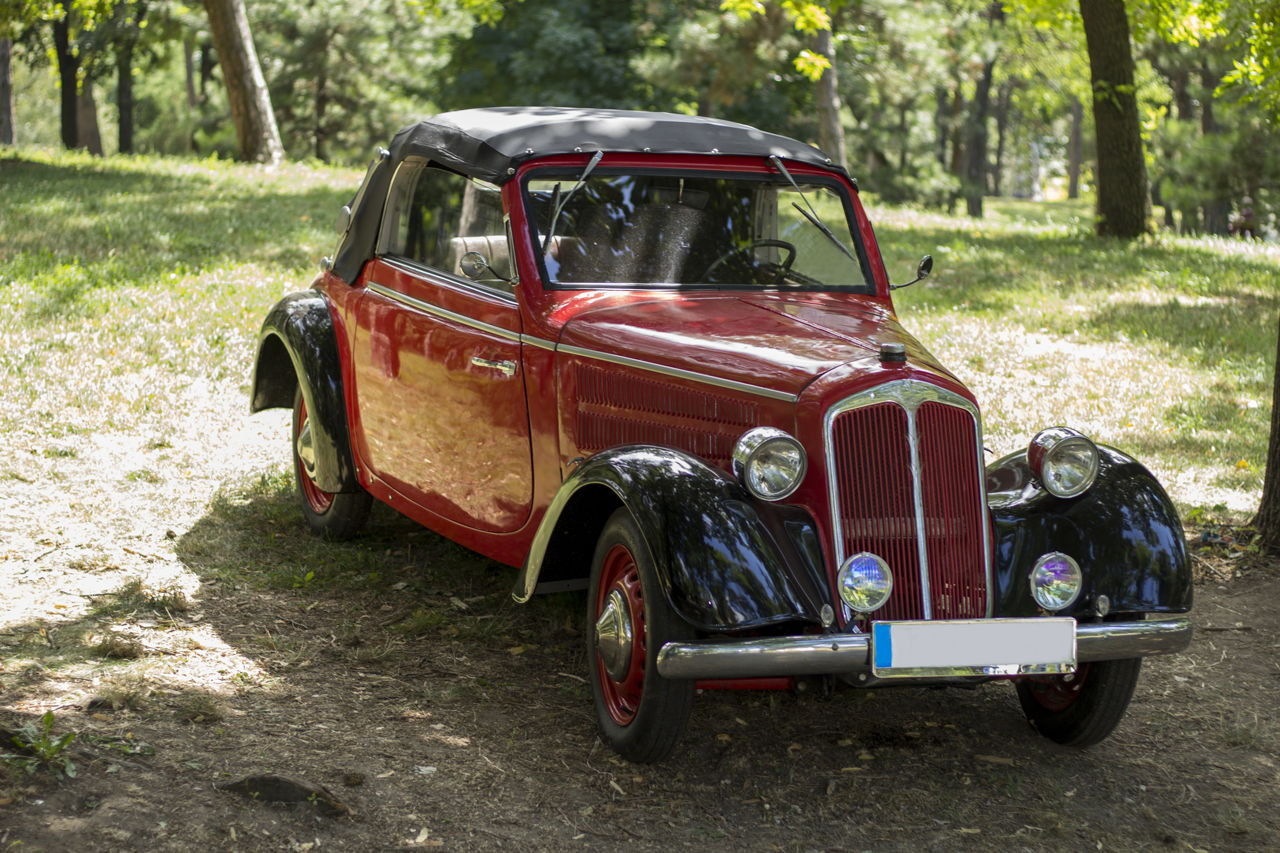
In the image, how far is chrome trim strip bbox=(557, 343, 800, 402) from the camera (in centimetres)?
388

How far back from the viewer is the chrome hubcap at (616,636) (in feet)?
12.6

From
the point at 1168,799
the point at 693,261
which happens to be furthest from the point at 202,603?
the point at 1168,799

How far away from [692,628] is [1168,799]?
1542 millimetres

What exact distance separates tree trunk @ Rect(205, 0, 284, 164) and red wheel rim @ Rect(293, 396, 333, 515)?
437 inches

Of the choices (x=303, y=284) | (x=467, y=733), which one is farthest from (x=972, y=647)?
(x=303, y=284)

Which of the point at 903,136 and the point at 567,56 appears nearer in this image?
the point at 567,56

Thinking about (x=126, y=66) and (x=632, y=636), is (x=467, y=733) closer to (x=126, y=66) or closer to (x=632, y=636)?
(x=632, y=636)

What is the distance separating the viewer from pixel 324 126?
2483 cm

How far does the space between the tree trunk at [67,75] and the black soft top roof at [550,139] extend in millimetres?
18759

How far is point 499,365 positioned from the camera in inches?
185

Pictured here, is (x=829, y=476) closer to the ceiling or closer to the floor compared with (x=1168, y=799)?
closer to the ceiling

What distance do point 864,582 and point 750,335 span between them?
0.99 metres

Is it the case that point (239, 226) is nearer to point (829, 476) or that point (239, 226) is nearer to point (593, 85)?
point (829, 476)

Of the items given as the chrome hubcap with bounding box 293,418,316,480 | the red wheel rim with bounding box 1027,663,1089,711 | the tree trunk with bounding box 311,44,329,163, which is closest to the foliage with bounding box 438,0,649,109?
the tree trunk with bounding box 311,44,329,163
